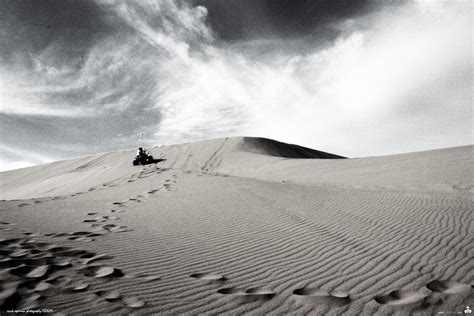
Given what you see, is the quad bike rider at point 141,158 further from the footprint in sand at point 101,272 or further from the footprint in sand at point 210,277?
the footprint in sand at point 210,277

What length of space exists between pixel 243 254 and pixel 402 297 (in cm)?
183

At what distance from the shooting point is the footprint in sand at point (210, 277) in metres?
2.82

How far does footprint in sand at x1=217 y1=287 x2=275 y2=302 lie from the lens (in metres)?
2.44

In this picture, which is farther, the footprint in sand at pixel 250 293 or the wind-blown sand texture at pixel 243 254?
the footprint in sand at pixel 250 293

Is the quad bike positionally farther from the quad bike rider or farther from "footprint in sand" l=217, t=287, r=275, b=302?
"footprint in sand" l=217, t=287, r=275, b=302

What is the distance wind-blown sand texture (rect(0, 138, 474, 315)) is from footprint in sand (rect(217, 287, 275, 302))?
0.01 m

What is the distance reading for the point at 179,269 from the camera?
3.05 meters

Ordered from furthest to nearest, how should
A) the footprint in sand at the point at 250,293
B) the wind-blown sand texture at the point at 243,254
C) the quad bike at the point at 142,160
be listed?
the quad bike at the point at 142,160 < the footprint in sand at the point at 250,293 < the wind-blown sand texture at the point at 243,254

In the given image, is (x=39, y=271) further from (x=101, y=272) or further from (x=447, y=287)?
(x=447, y=287)

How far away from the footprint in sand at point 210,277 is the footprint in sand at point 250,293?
0.23 meters

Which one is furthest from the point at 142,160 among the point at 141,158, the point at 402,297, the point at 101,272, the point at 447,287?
the point at 447,287

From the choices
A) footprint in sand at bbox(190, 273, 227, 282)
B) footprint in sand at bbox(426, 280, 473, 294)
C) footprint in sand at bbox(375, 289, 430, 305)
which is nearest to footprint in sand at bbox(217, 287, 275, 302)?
footprint in sand at bbox(190, 273, 227, 282)

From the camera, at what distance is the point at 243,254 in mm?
3568

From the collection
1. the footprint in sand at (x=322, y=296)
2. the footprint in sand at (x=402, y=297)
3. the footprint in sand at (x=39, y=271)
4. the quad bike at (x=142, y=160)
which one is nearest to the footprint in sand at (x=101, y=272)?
the footprint in sand at (x=39, y=271)
